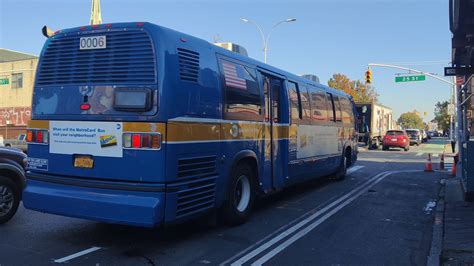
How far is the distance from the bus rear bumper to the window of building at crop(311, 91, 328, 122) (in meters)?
6.22

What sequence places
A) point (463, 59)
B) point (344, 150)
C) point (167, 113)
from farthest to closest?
point (344, 150) → point (463, 59) → point (167, 113)

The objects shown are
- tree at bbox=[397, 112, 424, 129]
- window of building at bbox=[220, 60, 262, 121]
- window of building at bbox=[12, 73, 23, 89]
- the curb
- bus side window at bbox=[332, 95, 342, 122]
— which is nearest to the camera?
the curb

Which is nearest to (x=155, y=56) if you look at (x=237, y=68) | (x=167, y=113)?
(x=167, y=113)

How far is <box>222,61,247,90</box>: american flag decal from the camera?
694 centimetres

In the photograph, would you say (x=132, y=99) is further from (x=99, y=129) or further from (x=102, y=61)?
(x=102, y=61)

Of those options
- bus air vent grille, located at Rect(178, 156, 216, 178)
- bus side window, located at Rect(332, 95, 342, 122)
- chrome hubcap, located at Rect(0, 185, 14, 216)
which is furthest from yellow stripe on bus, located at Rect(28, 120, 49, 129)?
bus side window, located at Rect(332, 95, 342, 122)

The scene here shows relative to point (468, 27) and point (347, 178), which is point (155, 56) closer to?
point (468, 27)

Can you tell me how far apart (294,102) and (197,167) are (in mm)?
4045

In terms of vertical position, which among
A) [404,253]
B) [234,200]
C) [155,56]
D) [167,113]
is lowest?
[404,253]

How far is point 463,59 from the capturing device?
10711 millimetres

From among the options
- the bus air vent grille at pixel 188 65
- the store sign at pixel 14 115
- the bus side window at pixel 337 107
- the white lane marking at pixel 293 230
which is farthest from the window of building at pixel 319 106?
the store sign at pixel 14 115

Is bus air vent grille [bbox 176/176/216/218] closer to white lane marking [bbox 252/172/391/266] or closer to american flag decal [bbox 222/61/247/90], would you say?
white lane marking [bbox 252/172/391/266]

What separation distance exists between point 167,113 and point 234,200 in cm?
221

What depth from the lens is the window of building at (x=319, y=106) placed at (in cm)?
1097
